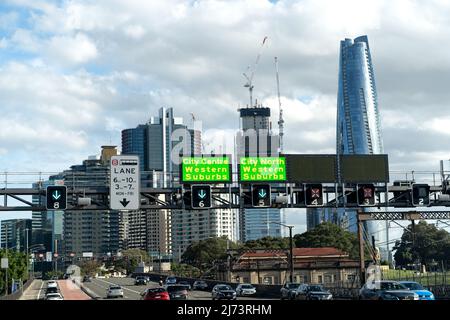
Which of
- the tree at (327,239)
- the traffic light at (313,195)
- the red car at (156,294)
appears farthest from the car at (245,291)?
the tree at (327,239)

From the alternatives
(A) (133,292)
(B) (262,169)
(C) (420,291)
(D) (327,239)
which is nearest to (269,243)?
(D) (327,239)

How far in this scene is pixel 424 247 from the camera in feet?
581

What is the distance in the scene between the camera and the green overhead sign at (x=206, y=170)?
49000 mm

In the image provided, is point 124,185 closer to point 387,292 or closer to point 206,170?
point 206,170

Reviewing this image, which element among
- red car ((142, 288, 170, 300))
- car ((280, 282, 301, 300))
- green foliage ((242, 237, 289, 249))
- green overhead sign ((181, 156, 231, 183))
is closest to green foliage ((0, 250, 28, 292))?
green foliage ((242, 237, 289, 249))

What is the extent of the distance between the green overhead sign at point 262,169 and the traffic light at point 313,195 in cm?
249

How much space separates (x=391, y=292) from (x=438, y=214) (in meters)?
28.3

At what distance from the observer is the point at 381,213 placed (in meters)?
61.0

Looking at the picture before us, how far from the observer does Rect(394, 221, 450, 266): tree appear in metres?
173

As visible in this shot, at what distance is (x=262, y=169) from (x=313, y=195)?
15.5 ft

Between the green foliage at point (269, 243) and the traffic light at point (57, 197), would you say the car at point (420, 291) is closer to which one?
the traffic light at point (57, 197)
